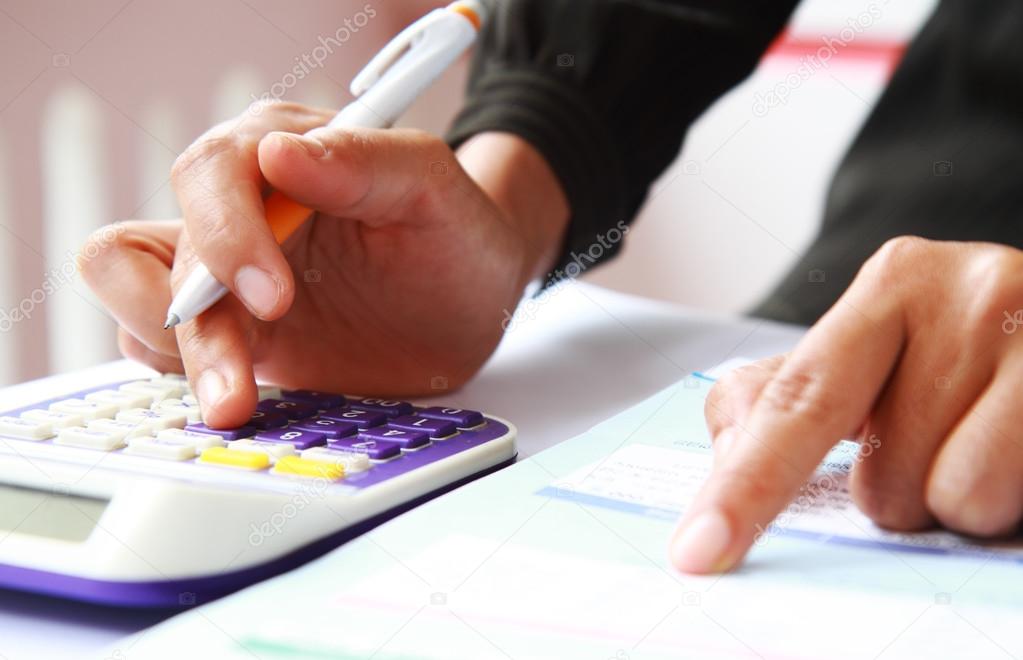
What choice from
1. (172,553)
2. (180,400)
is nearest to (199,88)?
(180,400)

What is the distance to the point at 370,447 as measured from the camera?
0.40 m

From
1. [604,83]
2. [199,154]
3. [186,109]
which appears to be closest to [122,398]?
[199,154]

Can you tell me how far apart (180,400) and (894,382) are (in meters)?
0.30

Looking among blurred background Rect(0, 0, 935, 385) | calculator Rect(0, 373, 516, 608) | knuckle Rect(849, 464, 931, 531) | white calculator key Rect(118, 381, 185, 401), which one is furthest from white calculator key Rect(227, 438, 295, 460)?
blurred background Rect(0, 0, 935, 385)

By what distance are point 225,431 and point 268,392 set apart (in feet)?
0.29

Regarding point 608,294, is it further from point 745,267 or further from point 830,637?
point 745,267

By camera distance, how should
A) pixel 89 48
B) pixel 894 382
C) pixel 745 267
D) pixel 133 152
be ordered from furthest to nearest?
pixel 745 267 < pixel 133 152 < pixel 89 48 < pixel 894 382

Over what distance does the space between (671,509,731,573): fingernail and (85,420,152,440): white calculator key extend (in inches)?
8.0

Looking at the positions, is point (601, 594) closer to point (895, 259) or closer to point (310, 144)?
point (895, 259)

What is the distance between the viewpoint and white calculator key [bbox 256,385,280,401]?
50cm

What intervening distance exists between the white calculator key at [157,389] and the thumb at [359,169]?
107 mm

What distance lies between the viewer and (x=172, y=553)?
310mm

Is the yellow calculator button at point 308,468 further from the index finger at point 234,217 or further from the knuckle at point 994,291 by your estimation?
the knuckle at point 994,291

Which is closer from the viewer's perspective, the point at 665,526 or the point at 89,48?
the point at 665,526
